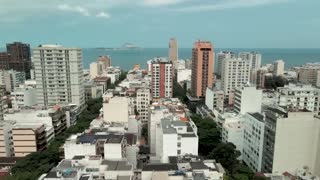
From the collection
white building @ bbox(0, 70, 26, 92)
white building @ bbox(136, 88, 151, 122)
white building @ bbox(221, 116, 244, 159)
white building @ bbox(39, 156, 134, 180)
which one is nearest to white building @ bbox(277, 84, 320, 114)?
white building @ bbox(221, 116, 244, 159)

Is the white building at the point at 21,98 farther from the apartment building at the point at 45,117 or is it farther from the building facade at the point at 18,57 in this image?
the building facade at the point at 18,57

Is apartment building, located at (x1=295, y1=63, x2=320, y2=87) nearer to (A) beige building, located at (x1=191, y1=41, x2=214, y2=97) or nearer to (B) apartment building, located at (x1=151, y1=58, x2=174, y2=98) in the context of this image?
(A) beige building, located at (x1=191, y1=41, x2=214, y2=97)

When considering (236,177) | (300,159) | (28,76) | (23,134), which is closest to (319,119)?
(300,159)

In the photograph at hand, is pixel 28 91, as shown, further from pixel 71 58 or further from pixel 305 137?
pixel 305 137

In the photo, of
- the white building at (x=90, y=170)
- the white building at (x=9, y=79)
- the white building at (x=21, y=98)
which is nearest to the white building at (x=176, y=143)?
the white building at (x=90, y=170)

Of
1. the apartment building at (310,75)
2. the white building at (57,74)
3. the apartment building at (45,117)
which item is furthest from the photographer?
the apartment building at (310,75)

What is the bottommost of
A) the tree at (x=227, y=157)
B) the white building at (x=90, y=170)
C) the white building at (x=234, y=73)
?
the tree at (x=227, y=157)
